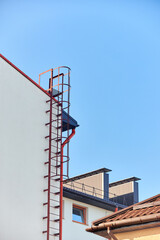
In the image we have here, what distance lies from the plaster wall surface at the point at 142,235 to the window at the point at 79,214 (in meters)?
14.2

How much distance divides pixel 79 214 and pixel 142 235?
1565cm

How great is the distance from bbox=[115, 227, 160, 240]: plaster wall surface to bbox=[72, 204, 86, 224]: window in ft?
46.7

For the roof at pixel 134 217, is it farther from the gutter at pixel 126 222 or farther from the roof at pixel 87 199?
the roof at pixel 87 199

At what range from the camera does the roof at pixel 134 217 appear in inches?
446

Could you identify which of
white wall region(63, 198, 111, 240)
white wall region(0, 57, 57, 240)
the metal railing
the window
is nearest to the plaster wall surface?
white wall region(0, 57, 57, 240)

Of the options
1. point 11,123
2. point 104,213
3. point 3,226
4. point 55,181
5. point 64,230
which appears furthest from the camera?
point 104,213

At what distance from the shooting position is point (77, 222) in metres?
25.9

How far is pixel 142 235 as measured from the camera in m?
11.5

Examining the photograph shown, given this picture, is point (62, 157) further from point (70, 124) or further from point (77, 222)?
point (77, 222)

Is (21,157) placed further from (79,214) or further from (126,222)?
(126,222)

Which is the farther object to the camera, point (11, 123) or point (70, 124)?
point (70, 124)

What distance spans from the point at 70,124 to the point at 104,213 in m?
6.24

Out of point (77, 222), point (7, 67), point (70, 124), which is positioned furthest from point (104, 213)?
point (7, 67)

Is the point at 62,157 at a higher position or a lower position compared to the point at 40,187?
higher
